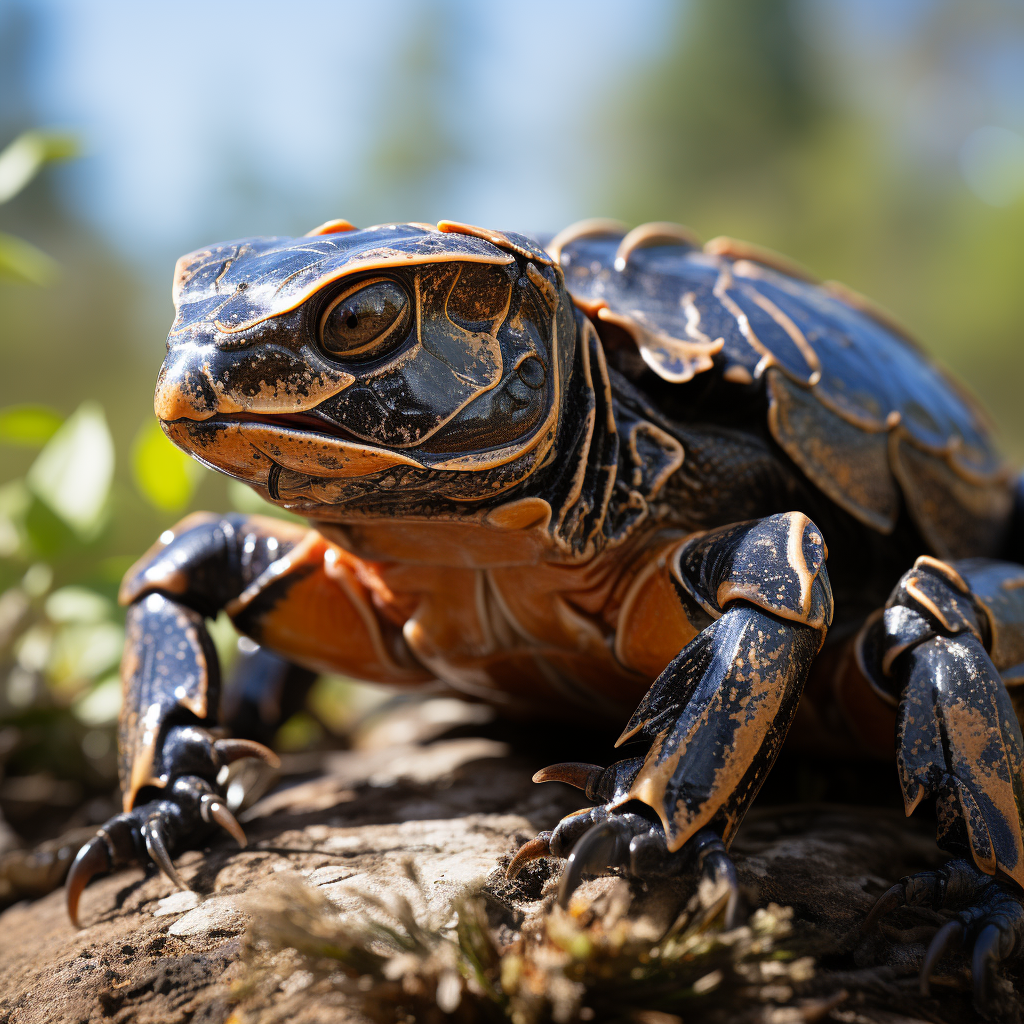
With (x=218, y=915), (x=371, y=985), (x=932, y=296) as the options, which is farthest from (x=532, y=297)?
(x=932, y=296)

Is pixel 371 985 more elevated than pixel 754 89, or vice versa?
pixel 754 89

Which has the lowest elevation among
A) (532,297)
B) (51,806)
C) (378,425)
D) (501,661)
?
(51,806)

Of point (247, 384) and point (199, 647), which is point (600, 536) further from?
point (199, 647)

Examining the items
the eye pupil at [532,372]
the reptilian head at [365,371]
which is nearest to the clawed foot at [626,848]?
the reptilian head at [365,371]

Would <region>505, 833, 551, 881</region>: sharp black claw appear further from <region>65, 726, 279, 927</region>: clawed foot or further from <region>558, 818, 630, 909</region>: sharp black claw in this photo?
<region>65, 726, 279, 927</region>: clawed foot

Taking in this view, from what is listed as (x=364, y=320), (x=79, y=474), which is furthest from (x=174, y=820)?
(x=79, y=474)

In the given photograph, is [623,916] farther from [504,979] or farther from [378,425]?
[378,425]

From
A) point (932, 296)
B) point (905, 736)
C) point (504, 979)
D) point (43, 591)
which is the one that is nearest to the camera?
point (504, 979)
